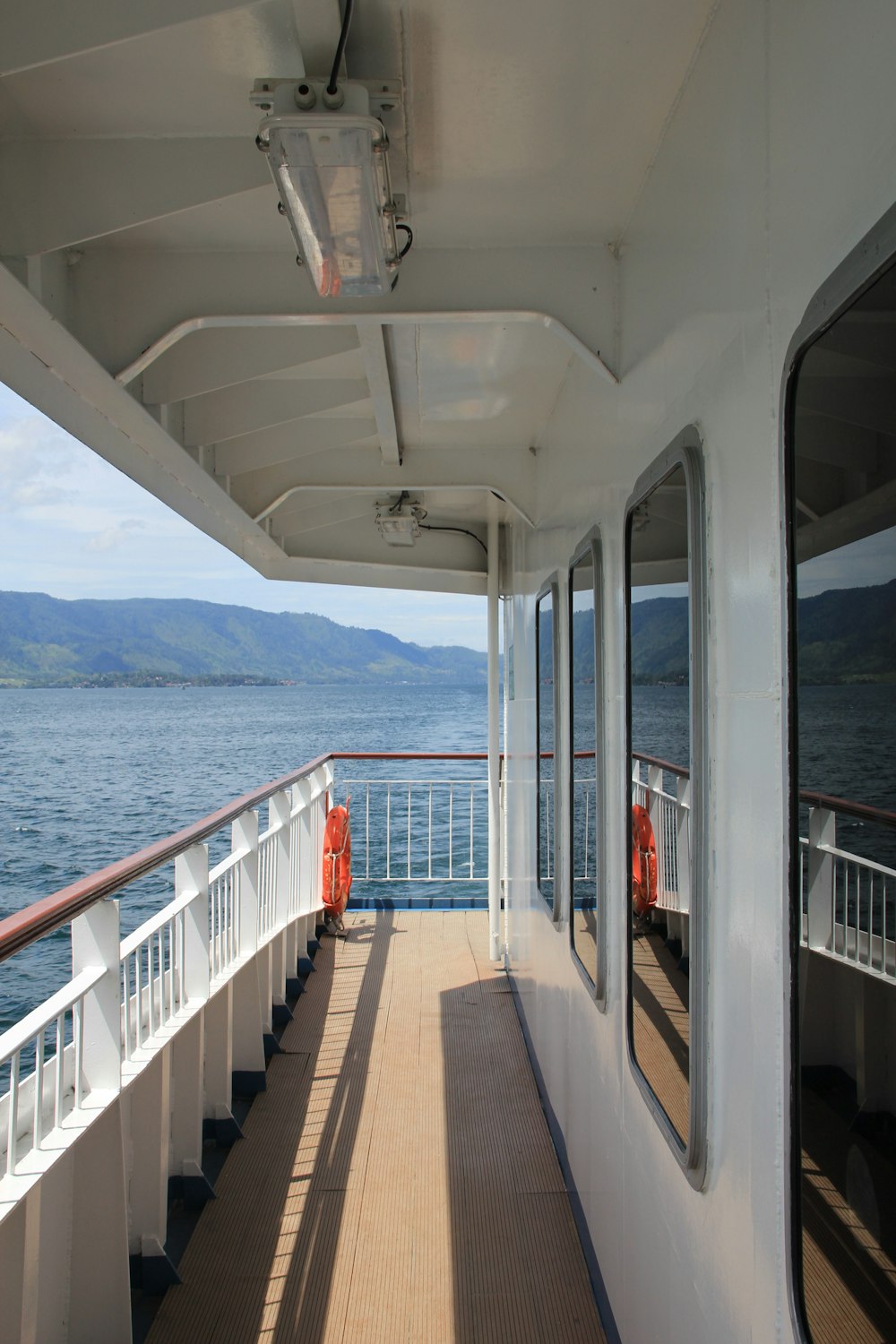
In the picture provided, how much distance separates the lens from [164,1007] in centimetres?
236

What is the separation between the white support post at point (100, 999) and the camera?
70.9 inches

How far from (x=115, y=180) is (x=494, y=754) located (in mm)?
3401

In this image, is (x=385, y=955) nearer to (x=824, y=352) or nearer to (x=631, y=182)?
(x=631, y=182)

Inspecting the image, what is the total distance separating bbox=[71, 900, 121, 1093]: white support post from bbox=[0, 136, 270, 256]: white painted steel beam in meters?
1.21

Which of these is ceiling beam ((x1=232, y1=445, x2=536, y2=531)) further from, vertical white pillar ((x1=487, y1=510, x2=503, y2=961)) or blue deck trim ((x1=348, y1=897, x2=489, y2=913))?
blue deck trim ((x1=348, y1=897, x2=489, y2=913))

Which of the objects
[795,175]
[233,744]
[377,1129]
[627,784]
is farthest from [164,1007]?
[233,744]

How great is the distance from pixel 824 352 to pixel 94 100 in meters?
1.27

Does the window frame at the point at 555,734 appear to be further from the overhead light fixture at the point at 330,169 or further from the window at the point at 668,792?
the overhead light fixture at the point at 330,169

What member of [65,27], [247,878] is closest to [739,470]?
[65,27]

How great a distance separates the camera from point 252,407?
2766mm

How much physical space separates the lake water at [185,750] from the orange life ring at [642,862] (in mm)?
127

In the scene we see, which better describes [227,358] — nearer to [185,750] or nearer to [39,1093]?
[39,1093]

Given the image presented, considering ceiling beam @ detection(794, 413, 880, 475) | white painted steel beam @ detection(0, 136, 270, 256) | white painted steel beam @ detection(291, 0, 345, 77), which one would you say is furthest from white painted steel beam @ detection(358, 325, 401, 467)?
ceiling beam @ detection(794, 413, 880, 475)

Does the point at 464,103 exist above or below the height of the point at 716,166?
above
